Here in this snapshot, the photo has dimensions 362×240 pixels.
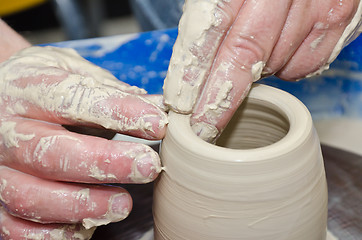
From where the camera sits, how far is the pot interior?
0.92m

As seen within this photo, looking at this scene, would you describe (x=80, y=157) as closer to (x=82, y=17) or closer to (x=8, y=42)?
(x=8, y=42)

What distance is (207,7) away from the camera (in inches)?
32.0

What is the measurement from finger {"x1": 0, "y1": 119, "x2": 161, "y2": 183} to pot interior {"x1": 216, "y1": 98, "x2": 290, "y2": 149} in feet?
0.83

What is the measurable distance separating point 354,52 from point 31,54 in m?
0.94

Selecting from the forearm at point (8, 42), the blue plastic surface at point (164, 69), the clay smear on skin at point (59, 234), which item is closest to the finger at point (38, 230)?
the clay smear on skin at point (59, 234)

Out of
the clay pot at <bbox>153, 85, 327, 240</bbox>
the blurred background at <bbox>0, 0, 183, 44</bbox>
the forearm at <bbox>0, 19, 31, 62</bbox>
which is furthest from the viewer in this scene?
the blurred background at <bbox>0, 0, 183, 44</bbox>

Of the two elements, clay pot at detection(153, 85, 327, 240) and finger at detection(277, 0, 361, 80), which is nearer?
clay pot at detection(153, 85, 327, 240)

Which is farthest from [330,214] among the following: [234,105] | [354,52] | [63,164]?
[63,164]

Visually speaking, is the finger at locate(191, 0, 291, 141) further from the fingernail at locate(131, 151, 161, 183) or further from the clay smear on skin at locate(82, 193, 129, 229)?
the clay smear on skin at locate(82, 193, 129, 229)

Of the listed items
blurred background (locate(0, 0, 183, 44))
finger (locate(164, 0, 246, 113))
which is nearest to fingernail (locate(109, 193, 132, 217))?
finger (locate(164, 0, 246, 113))

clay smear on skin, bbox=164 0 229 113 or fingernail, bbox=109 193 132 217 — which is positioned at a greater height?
clay smear on skin, bbox=164 0 229 113

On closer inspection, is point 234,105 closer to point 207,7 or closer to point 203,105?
point 203,105

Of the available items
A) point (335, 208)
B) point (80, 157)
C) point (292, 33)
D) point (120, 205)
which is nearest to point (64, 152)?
point (80, 157)

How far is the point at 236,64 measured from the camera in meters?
0.84
